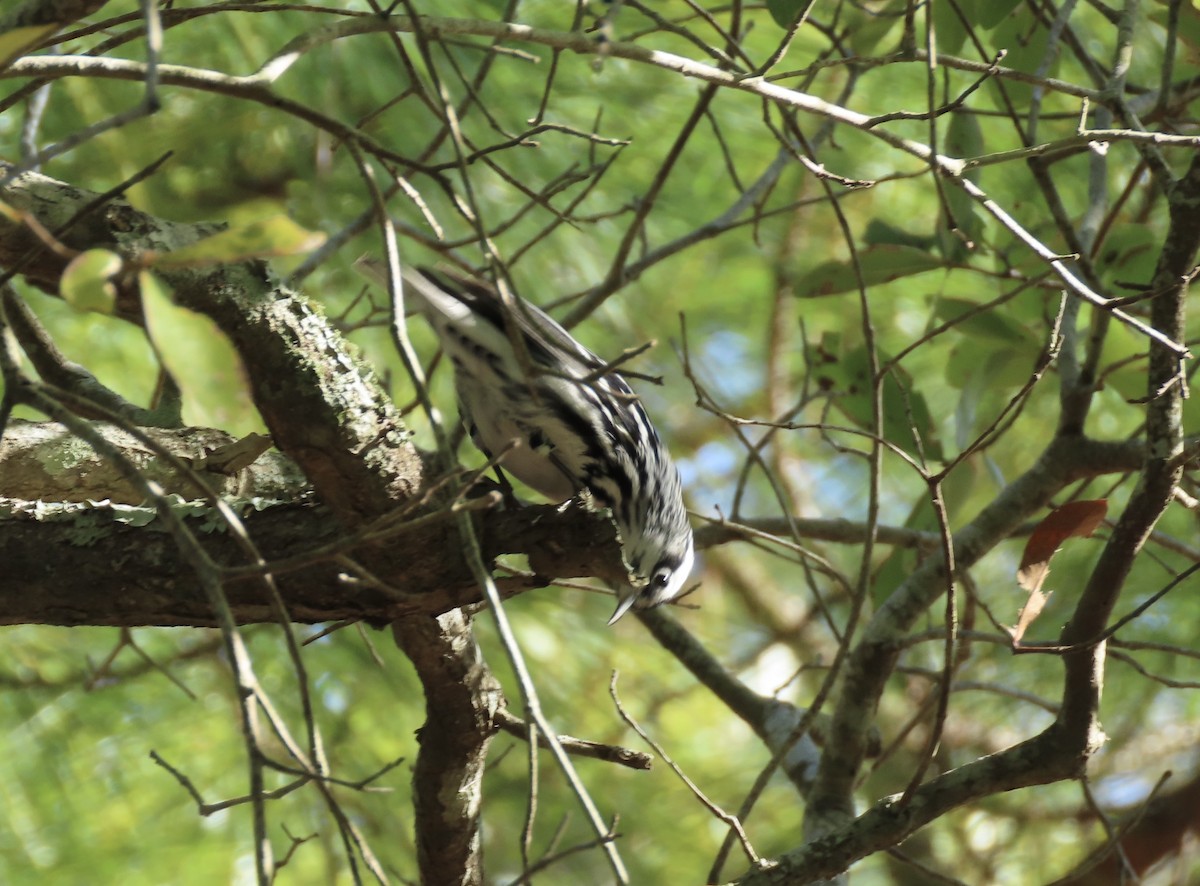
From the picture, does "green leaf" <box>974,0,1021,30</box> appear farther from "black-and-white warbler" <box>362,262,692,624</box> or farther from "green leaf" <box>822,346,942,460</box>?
"black-and-white warbler" <box>362,262,692,624</box>

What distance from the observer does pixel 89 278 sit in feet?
2.36

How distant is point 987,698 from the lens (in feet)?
10.7

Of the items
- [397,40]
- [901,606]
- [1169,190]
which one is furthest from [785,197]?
[397,40]

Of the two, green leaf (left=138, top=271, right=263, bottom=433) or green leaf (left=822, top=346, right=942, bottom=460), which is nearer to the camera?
green leaf (left=138, top=271, right=263, bottom=433)

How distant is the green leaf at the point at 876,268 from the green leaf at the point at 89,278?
147 cm

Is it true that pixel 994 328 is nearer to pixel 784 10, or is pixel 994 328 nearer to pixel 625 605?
pixel 784 10

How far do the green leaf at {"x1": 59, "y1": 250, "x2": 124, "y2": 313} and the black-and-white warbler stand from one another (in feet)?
3.12

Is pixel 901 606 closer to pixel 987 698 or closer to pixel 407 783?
pixel 407 783

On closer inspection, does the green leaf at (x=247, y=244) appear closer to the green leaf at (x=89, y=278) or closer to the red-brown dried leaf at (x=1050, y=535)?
the green leaf at (x=89, y=278)

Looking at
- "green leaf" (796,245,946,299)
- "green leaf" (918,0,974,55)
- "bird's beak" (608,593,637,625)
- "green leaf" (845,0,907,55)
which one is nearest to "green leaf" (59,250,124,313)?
"bird's beak" (608,593,637,625)

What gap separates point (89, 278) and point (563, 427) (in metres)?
1.25

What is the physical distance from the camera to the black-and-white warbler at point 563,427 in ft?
5.89

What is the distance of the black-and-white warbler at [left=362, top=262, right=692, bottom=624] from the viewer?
1.79 metres

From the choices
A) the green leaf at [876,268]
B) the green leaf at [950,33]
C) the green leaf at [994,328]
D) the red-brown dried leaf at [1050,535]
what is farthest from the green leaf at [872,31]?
the red-brown dried leaf at [1050,535]
